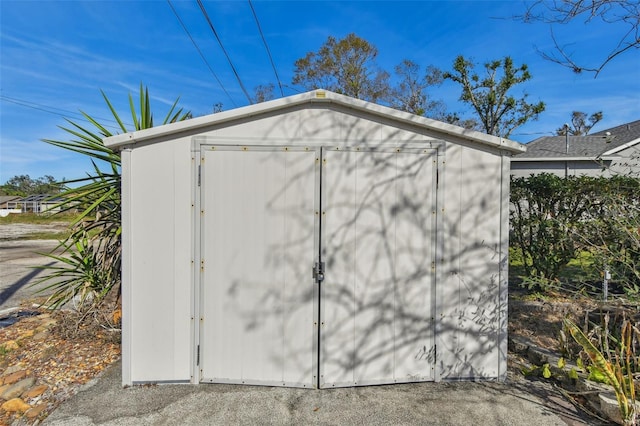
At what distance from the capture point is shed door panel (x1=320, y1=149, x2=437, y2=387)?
274 centimetres

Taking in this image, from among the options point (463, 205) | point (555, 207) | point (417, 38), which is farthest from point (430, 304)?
point (417, 38)

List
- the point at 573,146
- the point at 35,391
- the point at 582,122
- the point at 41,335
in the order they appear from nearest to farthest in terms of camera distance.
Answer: the point at 35,391 < the point at 41,335 < the point at 573,146 < the point at 582,122

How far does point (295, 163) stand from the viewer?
273cm

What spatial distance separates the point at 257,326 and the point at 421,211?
5.64 feet

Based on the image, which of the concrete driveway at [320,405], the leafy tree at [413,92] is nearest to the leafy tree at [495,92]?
the leafy tree at [413,92]

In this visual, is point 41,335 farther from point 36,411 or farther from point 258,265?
point 258,265

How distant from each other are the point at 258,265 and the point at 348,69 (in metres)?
16.4

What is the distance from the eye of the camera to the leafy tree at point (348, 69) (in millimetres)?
16906

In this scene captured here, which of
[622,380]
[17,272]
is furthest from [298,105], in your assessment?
[17,272]

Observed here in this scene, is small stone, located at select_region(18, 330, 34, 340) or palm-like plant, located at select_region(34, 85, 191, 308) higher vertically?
palm-like plant, located at select_region(34, 85, 191, 308)

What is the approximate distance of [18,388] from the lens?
104 inches

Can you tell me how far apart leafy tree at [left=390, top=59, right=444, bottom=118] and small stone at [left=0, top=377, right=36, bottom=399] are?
18.0 meters

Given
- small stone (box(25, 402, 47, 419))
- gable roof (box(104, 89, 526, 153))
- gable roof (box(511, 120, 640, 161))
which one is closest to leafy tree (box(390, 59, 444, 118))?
gable roof (box(511, 120, 640, 161))

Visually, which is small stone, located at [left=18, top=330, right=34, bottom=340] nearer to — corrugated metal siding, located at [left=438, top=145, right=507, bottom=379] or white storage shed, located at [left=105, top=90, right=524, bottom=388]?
white storage shed, located at [left=105, top=90, right=524, bottom=388]
